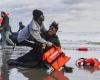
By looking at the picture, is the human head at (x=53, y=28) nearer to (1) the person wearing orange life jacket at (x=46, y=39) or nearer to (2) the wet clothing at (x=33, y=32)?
(1) the person wearing orange life jacket at (x=46, y=39)

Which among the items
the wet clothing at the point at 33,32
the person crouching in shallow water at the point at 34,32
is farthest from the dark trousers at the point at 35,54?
the wet clothing at the point at 33,32

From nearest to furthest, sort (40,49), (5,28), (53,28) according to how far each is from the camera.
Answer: (53,28), (40,49), (5,28)

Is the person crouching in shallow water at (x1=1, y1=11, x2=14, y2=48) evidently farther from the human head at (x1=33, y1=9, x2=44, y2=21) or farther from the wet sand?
the human head at (x1=33, y1=9, x2=44, y2=21)

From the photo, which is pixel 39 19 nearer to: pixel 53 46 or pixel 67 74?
pixel 53 46

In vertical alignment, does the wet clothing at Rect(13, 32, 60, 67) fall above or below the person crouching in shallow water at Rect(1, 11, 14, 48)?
above

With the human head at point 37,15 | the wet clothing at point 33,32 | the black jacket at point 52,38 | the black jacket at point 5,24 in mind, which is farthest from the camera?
the black jacket at point 5,24

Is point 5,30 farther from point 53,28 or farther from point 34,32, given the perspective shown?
point 34,32

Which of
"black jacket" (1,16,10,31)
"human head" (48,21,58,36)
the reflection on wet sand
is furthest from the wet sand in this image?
"black jacket" (1,16,10,31)

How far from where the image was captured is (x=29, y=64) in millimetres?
12664

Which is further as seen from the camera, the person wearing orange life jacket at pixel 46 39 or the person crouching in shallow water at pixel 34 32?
the person wearing orange life jacket at pixel 46 39

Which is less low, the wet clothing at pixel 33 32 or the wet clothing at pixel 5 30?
the wet clothing at pixel 33 32

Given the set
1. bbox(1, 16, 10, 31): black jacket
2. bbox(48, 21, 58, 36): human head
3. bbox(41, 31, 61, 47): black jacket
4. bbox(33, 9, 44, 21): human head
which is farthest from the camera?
bbox(1, 16, 10, 31): black jacket

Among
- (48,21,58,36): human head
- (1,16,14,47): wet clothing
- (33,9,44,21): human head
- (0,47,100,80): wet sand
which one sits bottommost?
(1,16,14,47): wet clothing

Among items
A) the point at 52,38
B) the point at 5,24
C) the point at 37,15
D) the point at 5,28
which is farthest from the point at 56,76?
the point at 5,28
